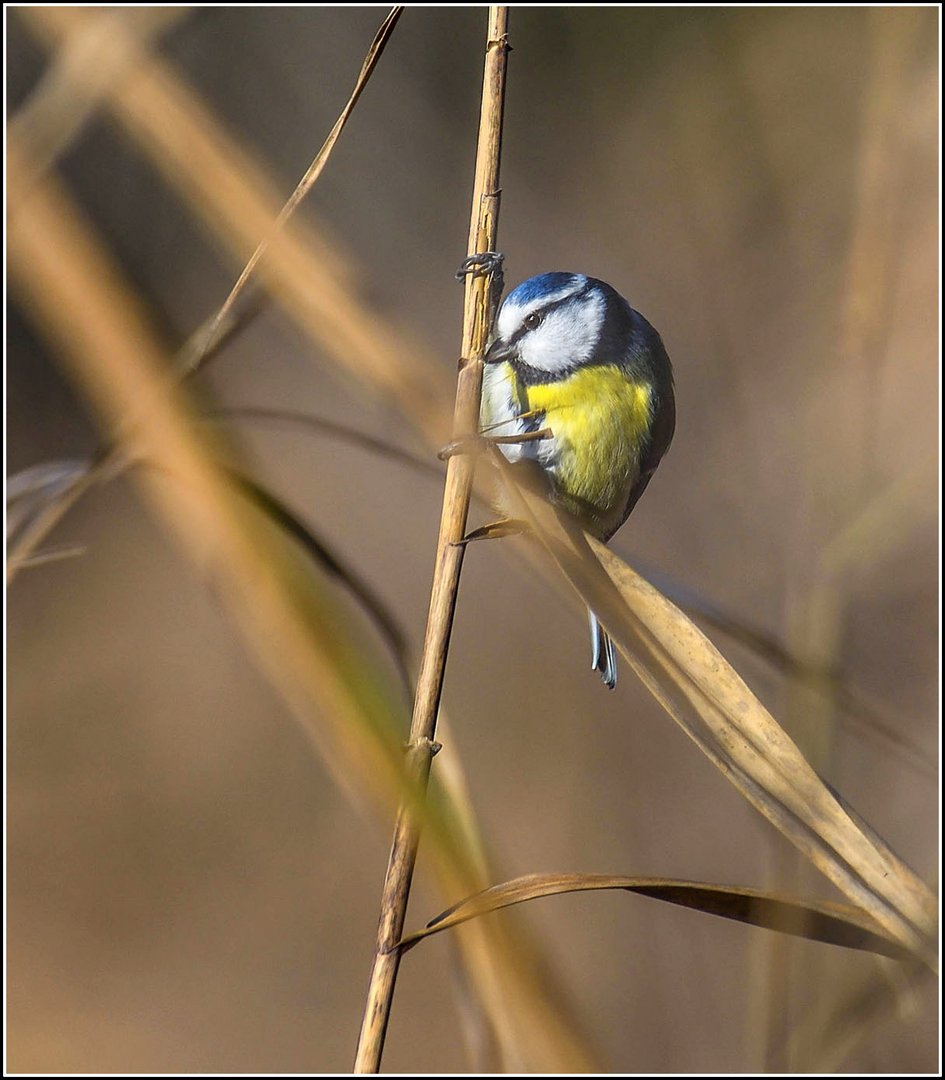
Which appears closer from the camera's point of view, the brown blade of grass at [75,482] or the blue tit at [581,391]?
the brown blade of grass at [75,482]

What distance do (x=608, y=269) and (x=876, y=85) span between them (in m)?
1.26

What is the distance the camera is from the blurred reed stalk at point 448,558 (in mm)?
354

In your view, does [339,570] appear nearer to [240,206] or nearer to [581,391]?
[240,206]

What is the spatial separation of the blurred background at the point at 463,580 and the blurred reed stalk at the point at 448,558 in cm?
92

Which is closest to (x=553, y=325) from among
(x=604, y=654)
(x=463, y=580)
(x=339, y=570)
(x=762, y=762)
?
(x=604, y=654)

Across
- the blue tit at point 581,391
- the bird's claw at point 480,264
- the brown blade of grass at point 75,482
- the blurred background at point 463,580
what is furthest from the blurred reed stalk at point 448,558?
the blurred background at point 463,580

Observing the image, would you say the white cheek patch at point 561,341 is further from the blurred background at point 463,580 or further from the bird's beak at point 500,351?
the blurred background at point 463,580

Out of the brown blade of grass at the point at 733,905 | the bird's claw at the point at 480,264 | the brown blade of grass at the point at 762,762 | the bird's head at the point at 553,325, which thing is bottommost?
the brown blade of grass at the point at 733,905

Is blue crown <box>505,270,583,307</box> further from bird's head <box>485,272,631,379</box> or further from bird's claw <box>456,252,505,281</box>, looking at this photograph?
bird's claw <box>456,252,505,281</box>

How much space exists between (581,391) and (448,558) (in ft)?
1.26

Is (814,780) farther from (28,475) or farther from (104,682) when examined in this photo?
(104,682)

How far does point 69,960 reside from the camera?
165 cm

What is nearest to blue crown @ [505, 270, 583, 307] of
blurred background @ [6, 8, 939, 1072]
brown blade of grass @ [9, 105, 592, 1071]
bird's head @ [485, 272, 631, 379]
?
bird's head @ [485, 272, 631, 379]

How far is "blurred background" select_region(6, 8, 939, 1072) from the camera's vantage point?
1527 mm
